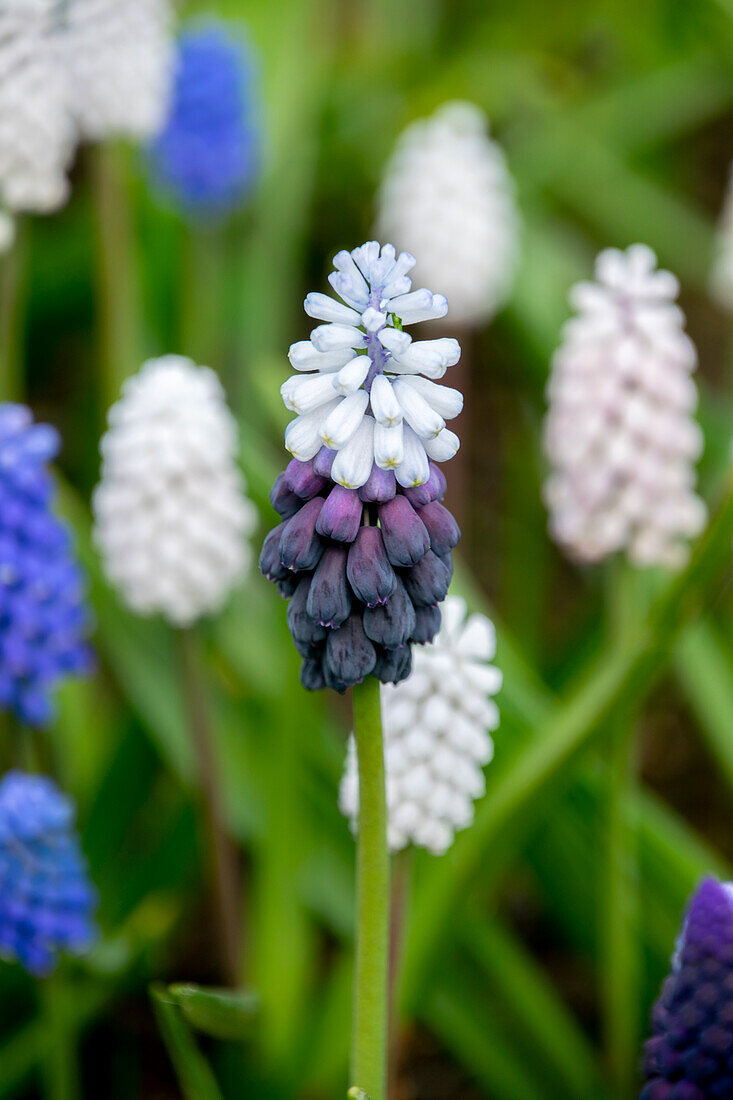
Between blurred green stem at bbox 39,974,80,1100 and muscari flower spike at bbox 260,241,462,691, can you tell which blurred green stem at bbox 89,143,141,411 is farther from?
muscari flower spike at bbox 260,241,462,691

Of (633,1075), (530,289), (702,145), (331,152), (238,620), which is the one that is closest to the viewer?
(633,1075)

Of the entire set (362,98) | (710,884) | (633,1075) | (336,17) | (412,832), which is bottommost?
(633,1075)

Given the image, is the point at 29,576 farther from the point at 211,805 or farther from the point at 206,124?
the point at 206,124

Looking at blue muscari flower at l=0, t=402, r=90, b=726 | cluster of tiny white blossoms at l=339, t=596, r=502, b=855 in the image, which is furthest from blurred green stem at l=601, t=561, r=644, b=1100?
blue muscari flower at l=0, t=402, r=90, b=726

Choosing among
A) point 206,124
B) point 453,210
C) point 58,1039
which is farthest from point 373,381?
point 206,124

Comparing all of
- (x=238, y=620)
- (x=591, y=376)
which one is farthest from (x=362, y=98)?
(x=591, y=376)

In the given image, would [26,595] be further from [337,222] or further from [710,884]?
[337,222]
